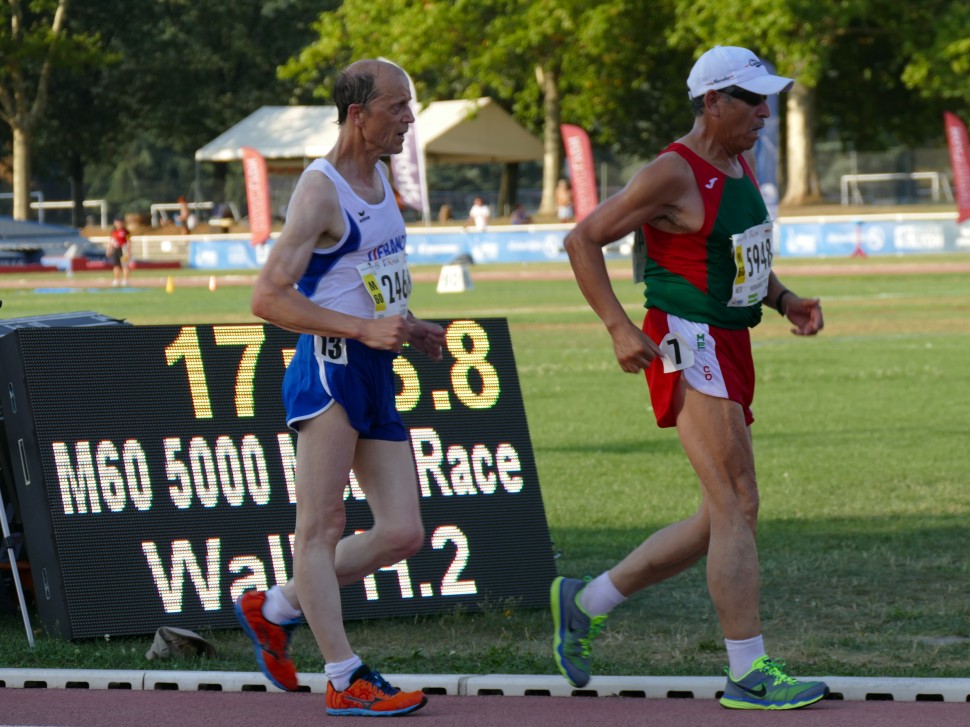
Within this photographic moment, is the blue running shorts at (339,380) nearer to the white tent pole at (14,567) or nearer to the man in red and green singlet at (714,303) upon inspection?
the man in red and green singlet at (714,303)

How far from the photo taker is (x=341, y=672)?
5.50m

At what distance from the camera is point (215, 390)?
7273 millimetres

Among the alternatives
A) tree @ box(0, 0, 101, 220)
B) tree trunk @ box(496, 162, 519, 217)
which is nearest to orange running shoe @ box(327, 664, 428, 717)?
tree @ box(0, 0, 101, 220)

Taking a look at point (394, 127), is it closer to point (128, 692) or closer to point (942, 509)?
point (128, 692)

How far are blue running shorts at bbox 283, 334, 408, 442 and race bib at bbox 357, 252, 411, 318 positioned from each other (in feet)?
0.45

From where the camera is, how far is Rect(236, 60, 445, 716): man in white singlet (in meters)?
5.32

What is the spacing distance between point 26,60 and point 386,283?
226ft

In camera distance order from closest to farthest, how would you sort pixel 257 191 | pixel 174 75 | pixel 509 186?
pixel 257 191, pixel 509 186, pixel 174 75

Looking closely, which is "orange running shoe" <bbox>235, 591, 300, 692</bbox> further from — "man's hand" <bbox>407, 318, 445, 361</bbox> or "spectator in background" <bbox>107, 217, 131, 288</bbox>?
"spectator in background" <bbox>107, 217, 131, 288</bbox>

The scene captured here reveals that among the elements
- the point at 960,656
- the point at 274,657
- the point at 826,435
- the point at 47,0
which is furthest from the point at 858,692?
the point at 47,0

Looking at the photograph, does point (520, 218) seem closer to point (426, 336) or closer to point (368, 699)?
point (426, 336)

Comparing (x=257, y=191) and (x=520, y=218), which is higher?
(x=257, y=191)

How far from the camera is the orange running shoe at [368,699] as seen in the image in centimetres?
547

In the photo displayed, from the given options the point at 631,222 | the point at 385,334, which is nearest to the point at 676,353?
the point at 631,222
